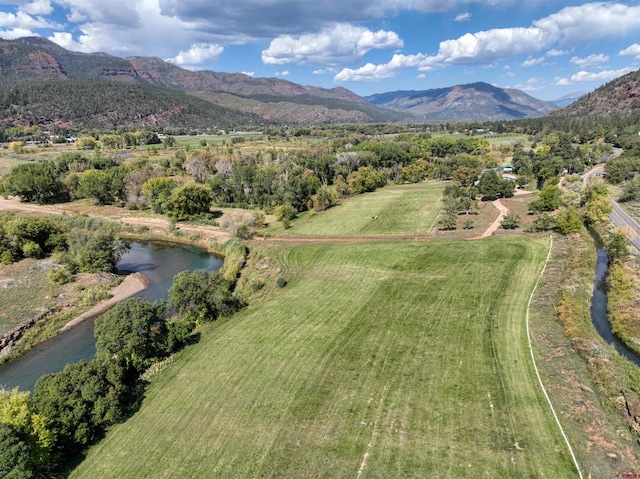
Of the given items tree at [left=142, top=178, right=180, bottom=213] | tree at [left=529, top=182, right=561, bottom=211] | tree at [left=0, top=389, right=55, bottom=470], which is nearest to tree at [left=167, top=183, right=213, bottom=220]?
tree at [left=142, top=178, right=180, bottom=213]

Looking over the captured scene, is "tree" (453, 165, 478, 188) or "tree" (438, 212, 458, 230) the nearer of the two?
"tree" (438, 212, 458, 230)

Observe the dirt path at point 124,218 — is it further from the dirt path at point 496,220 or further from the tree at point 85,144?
the tree at point 85,144

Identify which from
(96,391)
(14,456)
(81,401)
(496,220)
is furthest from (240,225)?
(14,456)

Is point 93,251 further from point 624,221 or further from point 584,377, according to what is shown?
point 624,221

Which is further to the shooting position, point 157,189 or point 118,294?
point 157,189

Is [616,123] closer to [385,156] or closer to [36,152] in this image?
[385,156]

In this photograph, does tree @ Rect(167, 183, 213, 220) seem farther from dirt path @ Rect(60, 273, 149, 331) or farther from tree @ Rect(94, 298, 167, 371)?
tree @ Rect(94, 298, 167, 371)
